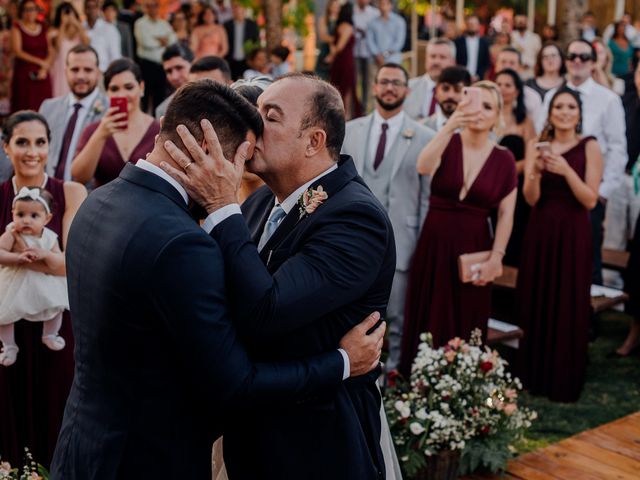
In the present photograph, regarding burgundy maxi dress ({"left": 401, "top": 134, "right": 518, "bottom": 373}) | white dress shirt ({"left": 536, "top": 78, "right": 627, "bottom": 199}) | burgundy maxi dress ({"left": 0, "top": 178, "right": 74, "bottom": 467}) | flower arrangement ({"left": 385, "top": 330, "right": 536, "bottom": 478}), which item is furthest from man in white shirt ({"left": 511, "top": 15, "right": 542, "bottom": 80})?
burgundy maxi dress ({"left": 0, "top": 178, "right": 74, "bottom": 467})

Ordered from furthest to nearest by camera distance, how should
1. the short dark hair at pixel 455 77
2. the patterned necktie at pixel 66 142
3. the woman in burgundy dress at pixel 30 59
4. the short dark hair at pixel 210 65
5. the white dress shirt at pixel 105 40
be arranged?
the white dress shirt at pixel 105 40
the woman in burgundy dress at pixel 30 59
the short dark hair at pixel 455 77
the short dark hair at pixel 210 65
the patterned necktie at pixel 66 142

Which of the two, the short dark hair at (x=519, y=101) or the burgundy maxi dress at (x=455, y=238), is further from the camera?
the short dark hair at (x=519, y=101)

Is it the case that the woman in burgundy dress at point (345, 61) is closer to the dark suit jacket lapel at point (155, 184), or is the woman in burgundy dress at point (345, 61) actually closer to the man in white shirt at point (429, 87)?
the man in white shirt at point (429, 87)

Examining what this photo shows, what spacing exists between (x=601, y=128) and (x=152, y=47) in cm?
683

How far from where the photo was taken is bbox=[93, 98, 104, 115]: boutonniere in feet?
19.0

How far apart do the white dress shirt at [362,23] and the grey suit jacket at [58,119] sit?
876 centimetres

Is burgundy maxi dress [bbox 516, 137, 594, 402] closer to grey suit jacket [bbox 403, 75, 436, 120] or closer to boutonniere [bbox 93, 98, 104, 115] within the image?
grey suit jacket [bbox 403, 75, 436, 120]

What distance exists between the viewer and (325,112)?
261 cm

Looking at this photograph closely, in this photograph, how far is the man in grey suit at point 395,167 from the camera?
582 cm

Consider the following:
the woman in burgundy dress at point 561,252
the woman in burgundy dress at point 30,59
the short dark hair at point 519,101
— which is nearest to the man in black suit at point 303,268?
the woman in burgundy dress at point 561,252

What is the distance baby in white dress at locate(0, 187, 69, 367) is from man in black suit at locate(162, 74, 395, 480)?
62.0 inches

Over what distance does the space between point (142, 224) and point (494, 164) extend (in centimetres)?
372

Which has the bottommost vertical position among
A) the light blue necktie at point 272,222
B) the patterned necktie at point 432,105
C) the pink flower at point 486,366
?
the pink flower at point 486,366

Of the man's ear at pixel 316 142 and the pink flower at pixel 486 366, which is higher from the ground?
the man's ear at pixel 316 142
